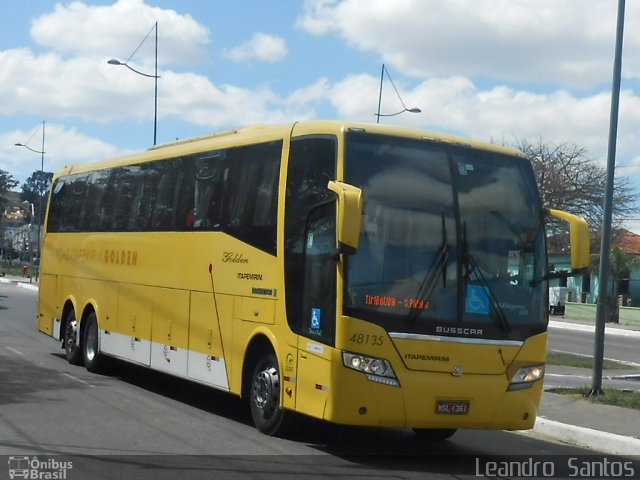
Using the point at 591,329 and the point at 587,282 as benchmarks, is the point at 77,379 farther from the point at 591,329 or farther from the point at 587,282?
the point at 587,282

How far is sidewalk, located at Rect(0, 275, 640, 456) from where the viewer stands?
11562 mm

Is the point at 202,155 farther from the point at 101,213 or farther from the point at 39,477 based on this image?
the point at 39,477

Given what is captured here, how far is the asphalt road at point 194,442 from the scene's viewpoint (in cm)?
916

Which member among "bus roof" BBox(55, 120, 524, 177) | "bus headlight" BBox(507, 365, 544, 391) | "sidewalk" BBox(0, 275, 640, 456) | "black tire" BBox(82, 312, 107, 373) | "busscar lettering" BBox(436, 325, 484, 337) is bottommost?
"sidewalk" BBox(0, 275, 640, 456)

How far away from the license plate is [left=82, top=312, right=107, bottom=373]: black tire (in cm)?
846

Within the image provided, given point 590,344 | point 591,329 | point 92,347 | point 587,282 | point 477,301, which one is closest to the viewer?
point 477,301

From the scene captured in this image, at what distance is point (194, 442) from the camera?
10414 mm

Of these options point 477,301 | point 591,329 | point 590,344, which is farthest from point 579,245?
point 591,329

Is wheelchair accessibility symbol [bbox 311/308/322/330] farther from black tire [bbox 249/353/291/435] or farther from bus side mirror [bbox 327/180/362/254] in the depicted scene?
bus side mirror [bbox 327/180/362/254]

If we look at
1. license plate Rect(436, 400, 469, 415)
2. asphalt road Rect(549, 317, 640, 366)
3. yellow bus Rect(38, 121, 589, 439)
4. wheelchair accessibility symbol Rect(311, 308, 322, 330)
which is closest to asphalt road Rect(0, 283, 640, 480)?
yellow bus Rect(38, 121, 589, 439)

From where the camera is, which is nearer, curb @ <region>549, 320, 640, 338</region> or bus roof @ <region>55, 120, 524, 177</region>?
bus roof @ <region>55, 120, 524, 177</region>

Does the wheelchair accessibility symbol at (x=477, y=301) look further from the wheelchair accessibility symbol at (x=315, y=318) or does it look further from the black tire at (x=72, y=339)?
the black tire at (x=72, y=339)

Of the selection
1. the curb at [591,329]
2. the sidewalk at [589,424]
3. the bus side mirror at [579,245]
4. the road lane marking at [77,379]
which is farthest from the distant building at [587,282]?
the bus side mirror at [579,245]

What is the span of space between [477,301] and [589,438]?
308cm
